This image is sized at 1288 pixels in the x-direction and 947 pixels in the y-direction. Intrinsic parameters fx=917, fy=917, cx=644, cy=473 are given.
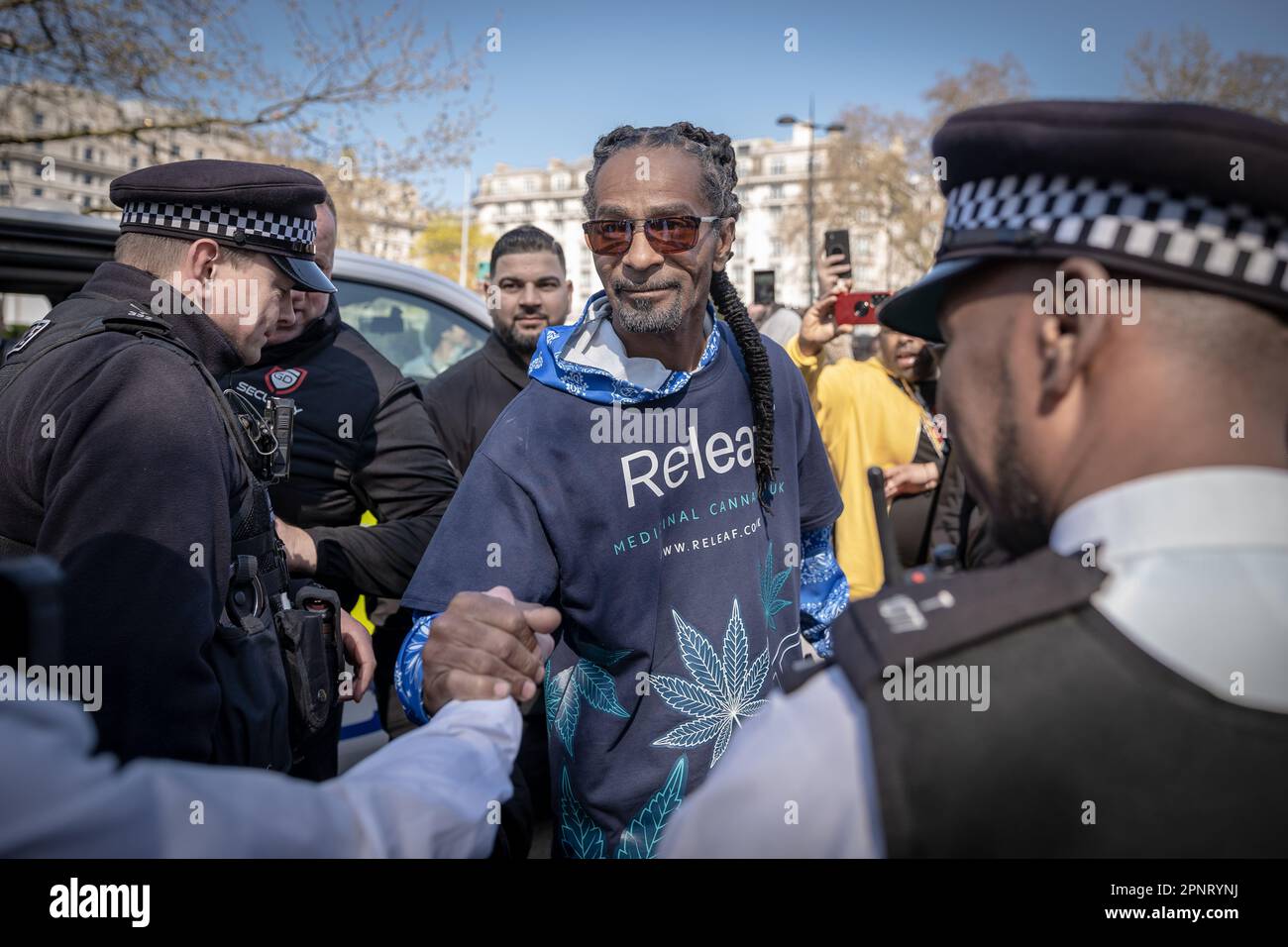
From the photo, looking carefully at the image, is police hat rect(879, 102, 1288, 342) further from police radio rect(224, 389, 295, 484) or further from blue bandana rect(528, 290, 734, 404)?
police radio rect(224, 389, 295, 484)

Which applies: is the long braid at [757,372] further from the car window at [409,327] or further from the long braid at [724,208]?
the car window at [409,327]

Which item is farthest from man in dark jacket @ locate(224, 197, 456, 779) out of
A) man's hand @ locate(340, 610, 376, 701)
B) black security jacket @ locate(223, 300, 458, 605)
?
man's hand @ locate(340, 610, 376, 701)

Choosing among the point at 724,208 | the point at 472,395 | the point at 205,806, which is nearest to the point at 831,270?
the point at 472,395

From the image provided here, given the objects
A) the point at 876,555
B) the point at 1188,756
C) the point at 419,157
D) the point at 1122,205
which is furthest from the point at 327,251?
the point at 419,157

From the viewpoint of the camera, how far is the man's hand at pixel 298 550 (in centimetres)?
Answer: 295

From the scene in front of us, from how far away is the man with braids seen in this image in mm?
2062

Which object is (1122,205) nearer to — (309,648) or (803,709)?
(803,709)

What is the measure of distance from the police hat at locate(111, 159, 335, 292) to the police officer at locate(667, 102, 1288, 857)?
6.55 feet

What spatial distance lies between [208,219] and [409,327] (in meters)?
2.72

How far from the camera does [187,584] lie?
191 cm

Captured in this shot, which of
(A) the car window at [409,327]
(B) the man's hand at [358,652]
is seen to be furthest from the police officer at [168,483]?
(A) the car window at [409,327]

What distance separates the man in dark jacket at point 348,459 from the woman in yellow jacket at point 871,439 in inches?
76.5

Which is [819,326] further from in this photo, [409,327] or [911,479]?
[409,327]

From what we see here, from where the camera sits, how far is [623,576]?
2.11 meters
